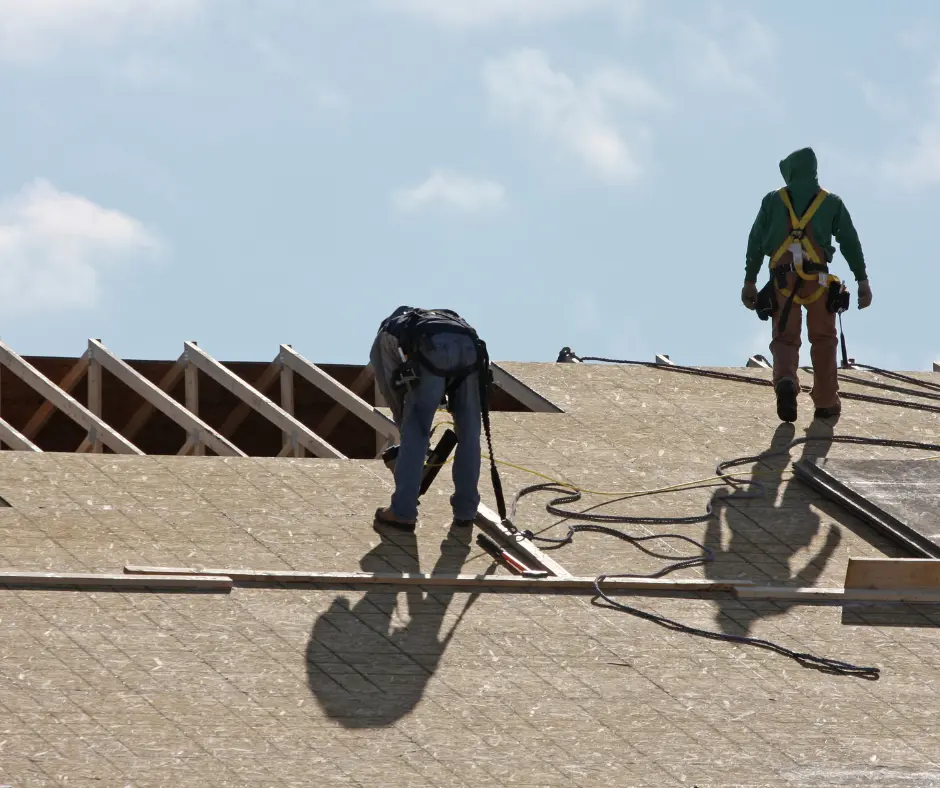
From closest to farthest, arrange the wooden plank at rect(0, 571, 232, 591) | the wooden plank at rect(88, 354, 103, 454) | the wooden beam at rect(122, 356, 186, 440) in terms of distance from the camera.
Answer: the wooden plank at rect(0, 571, 232, 591)
the wooden plank at rect(88, 354, 103, 454)
the wooden beam at rect(122, 356, 186, 440)

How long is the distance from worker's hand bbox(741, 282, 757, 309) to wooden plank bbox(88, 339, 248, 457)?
334cm

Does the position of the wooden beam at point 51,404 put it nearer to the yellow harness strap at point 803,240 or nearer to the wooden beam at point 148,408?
the wooden beam at point 148,408

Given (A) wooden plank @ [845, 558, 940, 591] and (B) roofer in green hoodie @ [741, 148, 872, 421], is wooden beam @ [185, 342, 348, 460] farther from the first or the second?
(A) wooden plank @ [845, 558, 940, 591]

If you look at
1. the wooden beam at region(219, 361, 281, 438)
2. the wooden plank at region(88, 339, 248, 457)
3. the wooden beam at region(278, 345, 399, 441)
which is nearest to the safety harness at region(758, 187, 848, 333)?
the wooden beam at region(278, 345, 399, 441)

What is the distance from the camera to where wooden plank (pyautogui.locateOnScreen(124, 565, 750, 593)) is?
7469 millimetres

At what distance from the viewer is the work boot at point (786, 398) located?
10570 mm

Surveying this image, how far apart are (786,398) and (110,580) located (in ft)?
16.2

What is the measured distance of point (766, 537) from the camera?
28.4ft

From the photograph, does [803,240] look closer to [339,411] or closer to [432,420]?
[432,420]

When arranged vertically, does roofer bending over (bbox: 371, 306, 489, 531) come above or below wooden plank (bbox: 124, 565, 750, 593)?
above

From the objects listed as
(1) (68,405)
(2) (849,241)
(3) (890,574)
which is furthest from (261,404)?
(3) (890,574)

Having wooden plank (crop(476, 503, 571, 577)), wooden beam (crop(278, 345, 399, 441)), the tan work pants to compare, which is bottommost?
wooden plank (crop(476, 503, 571, 577))

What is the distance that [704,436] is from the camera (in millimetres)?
10539

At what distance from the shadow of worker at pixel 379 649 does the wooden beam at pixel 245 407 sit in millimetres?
4851
